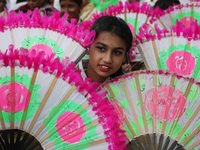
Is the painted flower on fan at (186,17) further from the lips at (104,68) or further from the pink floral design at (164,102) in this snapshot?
the pink floral design at (164,102)

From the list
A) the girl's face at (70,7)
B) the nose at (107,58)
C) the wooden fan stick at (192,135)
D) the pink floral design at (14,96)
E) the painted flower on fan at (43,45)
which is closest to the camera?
the pink floral design at (14,96)

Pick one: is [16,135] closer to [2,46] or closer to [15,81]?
[15,81]

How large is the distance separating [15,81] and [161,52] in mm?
996

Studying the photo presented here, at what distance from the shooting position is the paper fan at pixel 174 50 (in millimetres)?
1775

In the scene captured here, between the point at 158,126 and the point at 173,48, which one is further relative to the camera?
the point at 173,48

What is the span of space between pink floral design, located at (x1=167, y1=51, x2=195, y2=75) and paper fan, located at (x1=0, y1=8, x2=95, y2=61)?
527mm

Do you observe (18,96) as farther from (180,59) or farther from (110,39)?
(180,59)

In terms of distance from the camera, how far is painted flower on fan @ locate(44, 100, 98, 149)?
1226 millimetres

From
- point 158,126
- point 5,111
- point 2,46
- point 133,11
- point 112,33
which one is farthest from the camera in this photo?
point 133,11

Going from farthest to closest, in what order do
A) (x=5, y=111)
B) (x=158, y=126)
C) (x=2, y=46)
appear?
(x=2, y=46)
(x=158, y=126)
(x=5, y=111)

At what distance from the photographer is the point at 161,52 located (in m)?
1.85

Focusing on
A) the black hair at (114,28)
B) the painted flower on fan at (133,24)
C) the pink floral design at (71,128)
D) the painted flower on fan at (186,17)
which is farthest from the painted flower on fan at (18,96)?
the painted flower on fan at (186,17)

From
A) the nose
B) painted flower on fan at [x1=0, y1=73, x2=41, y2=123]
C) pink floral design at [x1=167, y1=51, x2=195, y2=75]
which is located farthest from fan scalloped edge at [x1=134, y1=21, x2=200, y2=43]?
painted flower on fan at [x1=0, y1=73, x2=41, y2=123]

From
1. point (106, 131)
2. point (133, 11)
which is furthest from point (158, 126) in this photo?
point (133, 11)
